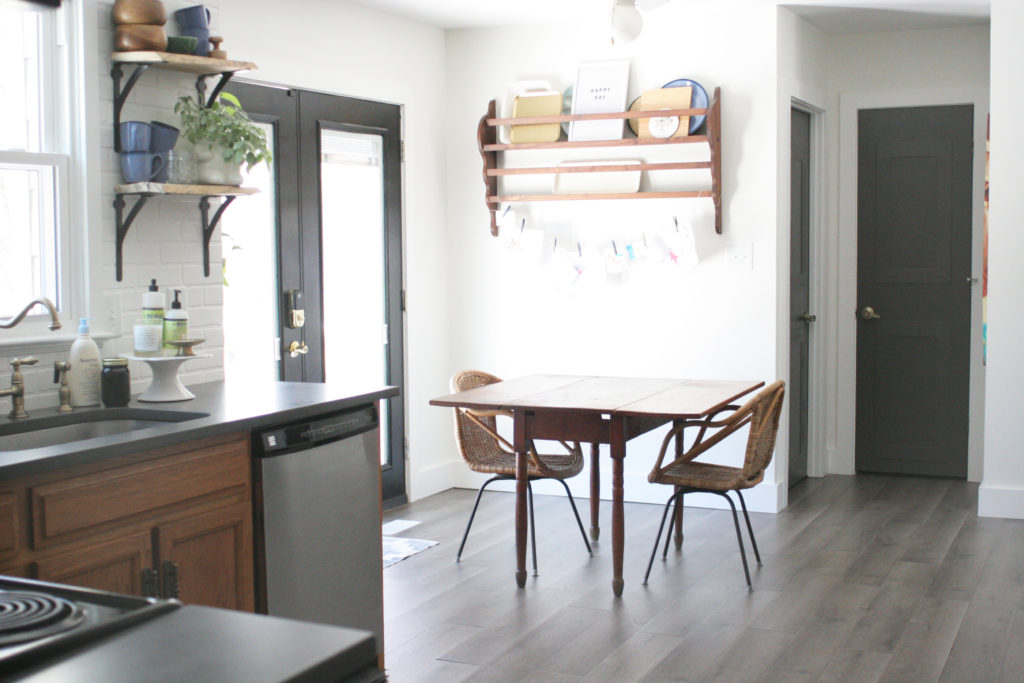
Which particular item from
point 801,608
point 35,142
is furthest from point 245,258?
point 801,608

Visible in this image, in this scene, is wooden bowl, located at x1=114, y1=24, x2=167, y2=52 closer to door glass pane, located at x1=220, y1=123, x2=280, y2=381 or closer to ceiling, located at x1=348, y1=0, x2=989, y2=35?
door glass pane, located at x1=220, y1=123, x2=280, y2=381

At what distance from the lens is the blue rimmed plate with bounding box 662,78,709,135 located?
17.1 feet

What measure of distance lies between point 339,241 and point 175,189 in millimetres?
2025

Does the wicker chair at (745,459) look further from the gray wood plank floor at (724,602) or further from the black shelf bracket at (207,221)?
the black shelf bracket at (207,221)

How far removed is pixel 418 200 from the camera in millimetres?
5594

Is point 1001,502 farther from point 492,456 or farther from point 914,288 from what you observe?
point 492,456

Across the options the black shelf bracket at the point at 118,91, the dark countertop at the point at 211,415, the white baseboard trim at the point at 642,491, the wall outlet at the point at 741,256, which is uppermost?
the black shelf bracket at the point at 118,91

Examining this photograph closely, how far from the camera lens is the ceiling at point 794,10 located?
5.12 metres

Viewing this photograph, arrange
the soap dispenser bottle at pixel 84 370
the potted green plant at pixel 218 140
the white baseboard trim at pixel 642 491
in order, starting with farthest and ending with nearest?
the white baseboard trim at pixel 642 491 < the potted green plant at pixel 218 140 < the soap dispenser bottle at pixel 84 370

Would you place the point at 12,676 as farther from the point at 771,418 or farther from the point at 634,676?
the point at 771,418

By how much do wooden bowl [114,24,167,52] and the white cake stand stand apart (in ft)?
2.81

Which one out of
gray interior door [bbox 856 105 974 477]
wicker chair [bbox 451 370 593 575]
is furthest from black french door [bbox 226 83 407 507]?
gray interior door [bbox 856 105 974 477]

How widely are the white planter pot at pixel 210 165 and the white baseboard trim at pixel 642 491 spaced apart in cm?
260

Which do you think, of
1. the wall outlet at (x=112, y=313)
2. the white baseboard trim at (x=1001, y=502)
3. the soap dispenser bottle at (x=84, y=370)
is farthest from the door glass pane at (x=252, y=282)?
the white baseboard trim at (x=1001, y=502)
